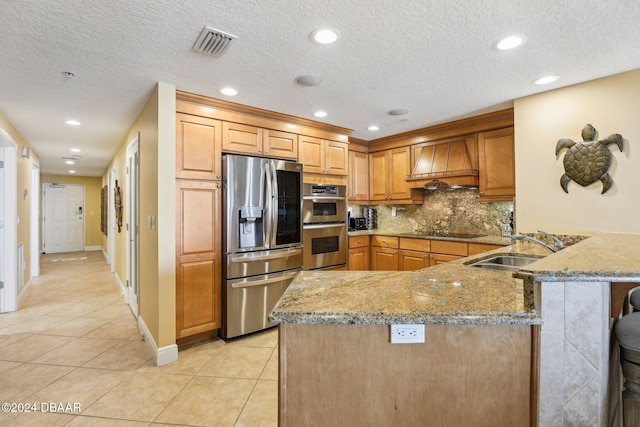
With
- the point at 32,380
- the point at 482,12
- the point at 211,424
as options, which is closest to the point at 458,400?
the point at 211,424

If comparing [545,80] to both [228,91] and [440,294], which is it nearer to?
[440,294]

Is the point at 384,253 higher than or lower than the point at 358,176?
lower

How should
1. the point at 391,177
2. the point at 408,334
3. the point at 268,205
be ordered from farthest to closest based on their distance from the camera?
the point at 391,177 < the point at 268,205 < the point at 408,334

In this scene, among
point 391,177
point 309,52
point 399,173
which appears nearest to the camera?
point 309,52

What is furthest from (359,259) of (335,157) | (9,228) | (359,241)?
(9,228)

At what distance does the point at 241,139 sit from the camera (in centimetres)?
316

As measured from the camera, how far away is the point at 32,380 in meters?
2.33

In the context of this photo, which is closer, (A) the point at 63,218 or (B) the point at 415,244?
(B) the point at 415,244

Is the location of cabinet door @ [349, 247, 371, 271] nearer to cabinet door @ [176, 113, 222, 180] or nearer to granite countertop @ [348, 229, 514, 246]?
granite countertop @ [348, 229, 514, 246]

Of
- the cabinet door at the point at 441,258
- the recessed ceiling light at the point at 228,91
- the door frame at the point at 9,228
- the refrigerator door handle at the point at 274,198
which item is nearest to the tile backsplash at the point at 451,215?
the cabinet door at the point at 441,258

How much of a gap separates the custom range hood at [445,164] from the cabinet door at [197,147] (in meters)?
2.70

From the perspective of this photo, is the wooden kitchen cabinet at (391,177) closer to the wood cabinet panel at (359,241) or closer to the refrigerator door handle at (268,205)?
the wood cabinet panel at (359,241)

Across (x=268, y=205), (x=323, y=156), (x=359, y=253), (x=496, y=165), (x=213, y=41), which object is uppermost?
(x=213, y=41)

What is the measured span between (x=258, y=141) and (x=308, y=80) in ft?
3.28
